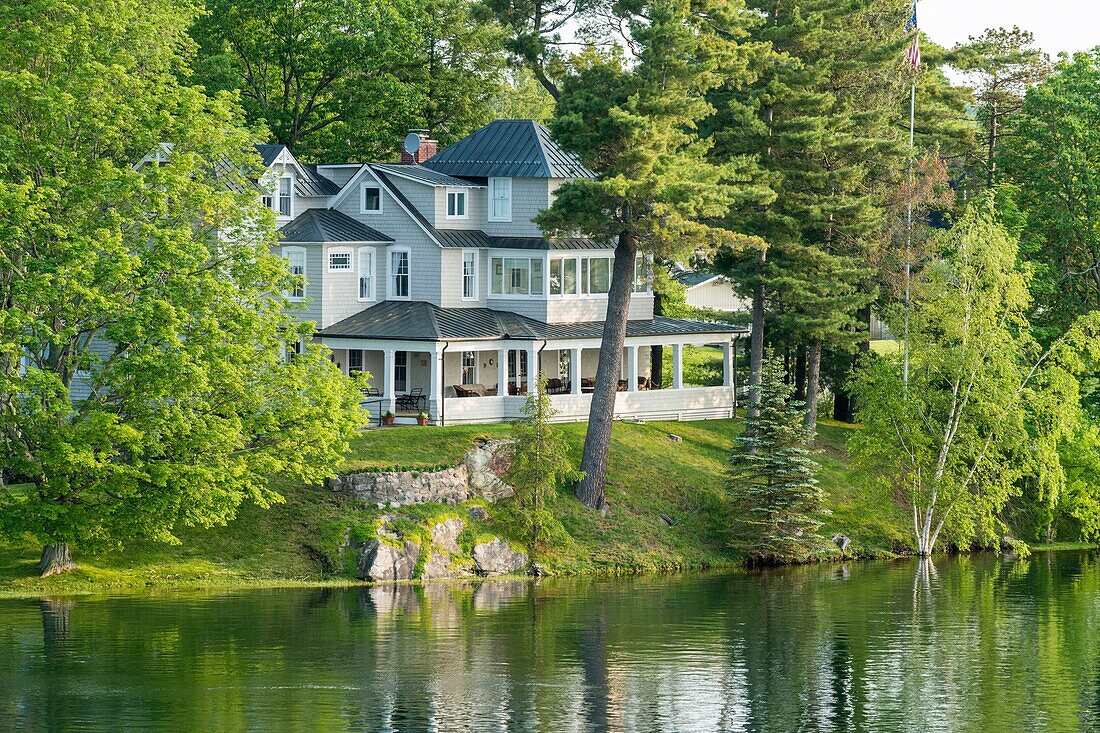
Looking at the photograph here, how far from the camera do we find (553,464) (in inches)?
1826

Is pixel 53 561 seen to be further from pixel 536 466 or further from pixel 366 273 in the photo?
pixel 366 273

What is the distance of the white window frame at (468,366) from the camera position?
2288 inches

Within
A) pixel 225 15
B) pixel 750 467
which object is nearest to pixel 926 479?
pixel 750 467

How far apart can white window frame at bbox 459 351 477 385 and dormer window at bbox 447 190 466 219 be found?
16.0 ft

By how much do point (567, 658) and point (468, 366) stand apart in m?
24.9

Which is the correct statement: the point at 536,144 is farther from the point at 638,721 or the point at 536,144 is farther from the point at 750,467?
the point at 638,721

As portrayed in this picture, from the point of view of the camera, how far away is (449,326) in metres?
55.5

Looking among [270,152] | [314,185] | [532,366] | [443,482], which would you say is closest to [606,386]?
[532,366]

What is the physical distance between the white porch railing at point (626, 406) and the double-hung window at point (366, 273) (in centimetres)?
604

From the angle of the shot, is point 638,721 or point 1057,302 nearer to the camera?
point 638,721

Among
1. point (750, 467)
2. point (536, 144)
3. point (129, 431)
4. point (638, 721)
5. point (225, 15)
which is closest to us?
point (638, 721)

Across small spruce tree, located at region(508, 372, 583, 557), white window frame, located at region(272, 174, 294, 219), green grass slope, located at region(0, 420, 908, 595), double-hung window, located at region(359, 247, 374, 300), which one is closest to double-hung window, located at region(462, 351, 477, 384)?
double-hung window, located at region(359, 247, 374, 300)

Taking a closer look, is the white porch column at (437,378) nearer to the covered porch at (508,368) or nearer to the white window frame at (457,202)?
the covered porch at (508,368)

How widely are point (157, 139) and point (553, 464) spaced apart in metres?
13.8
